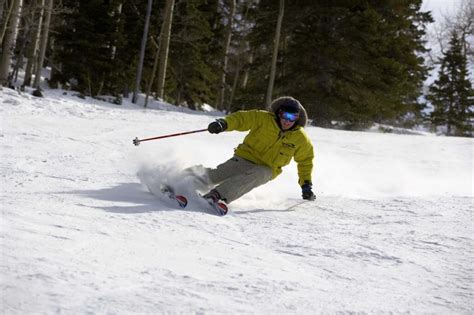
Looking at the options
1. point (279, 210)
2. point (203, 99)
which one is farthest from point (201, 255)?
point (203, 99)

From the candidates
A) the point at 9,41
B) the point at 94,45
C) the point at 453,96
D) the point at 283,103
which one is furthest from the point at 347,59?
the point at 453,96

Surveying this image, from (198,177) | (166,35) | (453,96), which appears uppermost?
(453,96)

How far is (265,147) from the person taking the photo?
5.16m

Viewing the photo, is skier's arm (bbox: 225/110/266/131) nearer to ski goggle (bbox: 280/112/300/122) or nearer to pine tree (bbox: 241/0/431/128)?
ski goggle (bbox: 280/112/300/122)

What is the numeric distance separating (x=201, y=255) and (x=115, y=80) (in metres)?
19.0

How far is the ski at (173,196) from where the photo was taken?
4.28 metres

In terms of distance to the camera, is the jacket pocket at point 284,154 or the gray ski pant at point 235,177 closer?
A: the gray ski pant at point 235,177

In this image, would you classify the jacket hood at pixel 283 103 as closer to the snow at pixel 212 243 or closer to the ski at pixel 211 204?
the snow at pixel 212 243

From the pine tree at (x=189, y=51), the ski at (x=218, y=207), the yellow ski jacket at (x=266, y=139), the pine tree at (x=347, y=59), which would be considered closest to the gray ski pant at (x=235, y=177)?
the yellow ski jacket at (x=266, y=139)

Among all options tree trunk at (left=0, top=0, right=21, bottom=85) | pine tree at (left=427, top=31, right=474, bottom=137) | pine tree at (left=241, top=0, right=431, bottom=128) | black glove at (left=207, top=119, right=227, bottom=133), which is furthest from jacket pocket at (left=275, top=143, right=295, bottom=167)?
pine tree at (left=427, top=31, right=474, bottom=137)

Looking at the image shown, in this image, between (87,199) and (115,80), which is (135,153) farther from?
(115,80)

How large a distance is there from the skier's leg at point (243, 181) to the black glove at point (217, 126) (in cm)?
48

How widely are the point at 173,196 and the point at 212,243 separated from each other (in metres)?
1.23

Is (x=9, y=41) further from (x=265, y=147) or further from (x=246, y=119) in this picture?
(x=265, y=147)
